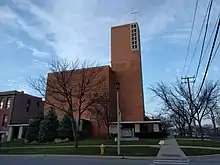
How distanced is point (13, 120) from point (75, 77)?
71.4 feet

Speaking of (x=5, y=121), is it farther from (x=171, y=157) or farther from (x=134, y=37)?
(x=171, y=157)

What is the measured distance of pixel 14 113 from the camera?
47938 mm

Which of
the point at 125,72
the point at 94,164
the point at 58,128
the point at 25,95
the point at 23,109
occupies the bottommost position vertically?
the point at 94,164

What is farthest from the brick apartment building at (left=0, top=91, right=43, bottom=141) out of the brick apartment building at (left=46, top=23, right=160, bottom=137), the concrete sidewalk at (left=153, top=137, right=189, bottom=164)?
the concrete sidewalk at (left=153, top=137, right=189, bottom=164)

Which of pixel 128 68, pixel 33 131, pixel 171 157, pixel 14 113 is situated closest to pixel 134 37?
pixel 128 68

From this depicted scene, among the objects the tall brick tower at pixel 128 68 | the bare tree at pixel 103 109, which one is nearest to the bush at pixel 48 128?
the bare tree at pixel 103 109

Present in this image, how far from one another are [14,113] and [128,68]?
26.0 meters

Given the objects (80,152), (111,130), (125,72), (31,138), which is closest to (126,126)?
(111,130)

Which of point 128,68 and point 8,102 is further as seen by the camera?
point 128,68

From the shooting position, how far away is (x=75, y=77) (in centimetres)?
3372

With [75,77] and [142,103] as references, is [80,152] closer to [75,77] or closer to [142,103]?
[75,77]

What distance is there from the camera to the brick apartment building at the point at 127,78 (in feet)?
157

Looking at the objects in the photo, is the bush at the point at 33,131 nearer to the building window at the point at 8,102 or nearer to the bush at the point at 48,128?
the bush at the point at 48,128

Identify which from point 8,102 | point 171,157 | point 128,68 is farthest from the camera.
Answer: point 128,68
